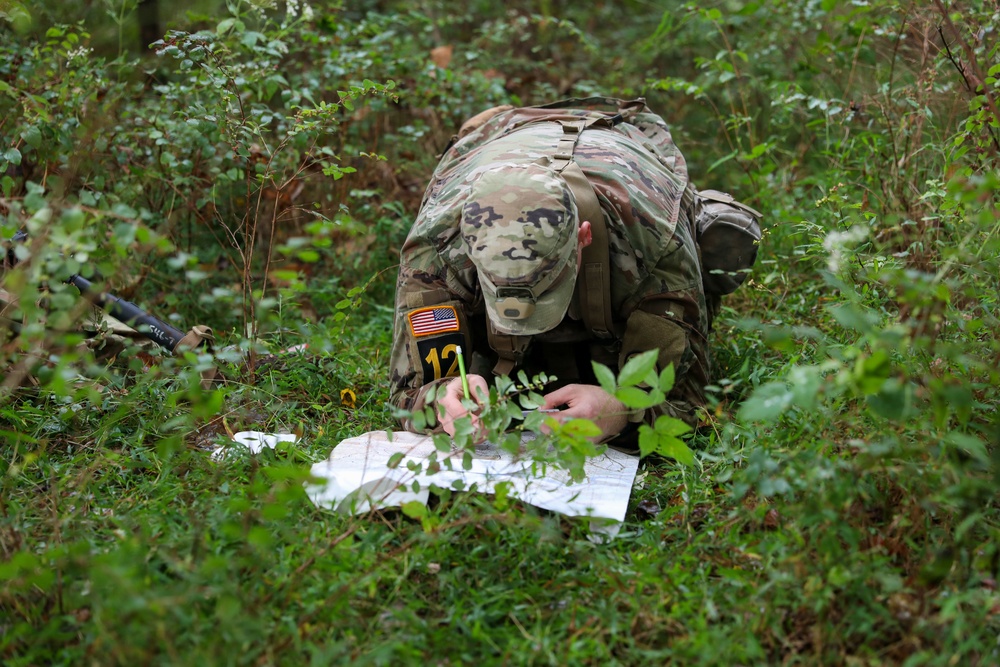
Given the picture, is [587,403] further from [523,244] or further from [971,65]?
[971,65]

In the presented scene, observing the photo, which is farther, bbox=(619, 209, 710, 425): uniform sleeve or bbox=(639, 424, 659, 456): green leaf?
bbox=(619, 209, 710, 425): uniform sleeve

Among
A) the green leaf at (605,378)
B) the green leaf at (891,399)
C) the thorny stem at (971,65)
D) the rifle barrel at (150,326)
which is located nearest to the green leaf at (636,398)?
the green leaf at (605,378)

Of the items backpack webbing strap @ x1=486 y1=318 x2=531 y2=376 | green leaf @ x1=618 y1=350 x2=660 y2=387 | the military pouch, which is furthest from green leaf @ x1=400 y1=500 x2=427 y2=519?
the military pouch

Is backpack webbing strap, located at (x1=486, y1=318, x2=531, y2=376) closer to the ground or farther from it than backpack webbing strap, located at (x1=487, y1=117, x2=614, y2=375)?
closer to the ground

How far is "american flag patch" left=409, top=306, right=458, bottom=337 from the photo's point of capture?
110 inches

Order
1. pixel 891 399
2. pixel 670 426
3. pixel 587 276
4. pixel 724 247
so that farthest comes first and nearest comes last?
pixel 724 247 → pixel 587 276 → pixel 670 426 → pixel 891 399

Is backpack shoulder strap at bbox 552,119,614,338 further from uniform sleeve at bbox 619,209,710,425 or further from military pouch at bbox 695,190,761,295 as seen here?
military pouch at bbox 695,190,761,295

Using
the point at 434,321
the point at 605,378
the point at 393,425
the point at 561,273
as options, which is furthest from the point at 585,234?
the point at 393,425

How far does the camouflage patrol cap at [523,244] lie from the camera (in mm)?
2316

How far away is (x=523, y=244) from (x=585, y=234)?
328mm

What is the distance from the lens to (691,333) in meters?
2.83

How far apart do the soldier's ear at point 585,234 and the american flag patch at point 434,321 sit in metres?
0.50

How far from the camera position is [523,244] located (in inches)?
91.0

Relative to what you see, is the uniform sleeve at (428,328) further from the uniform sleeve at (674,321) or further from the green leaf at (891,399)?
the green leaf at (891,399)
